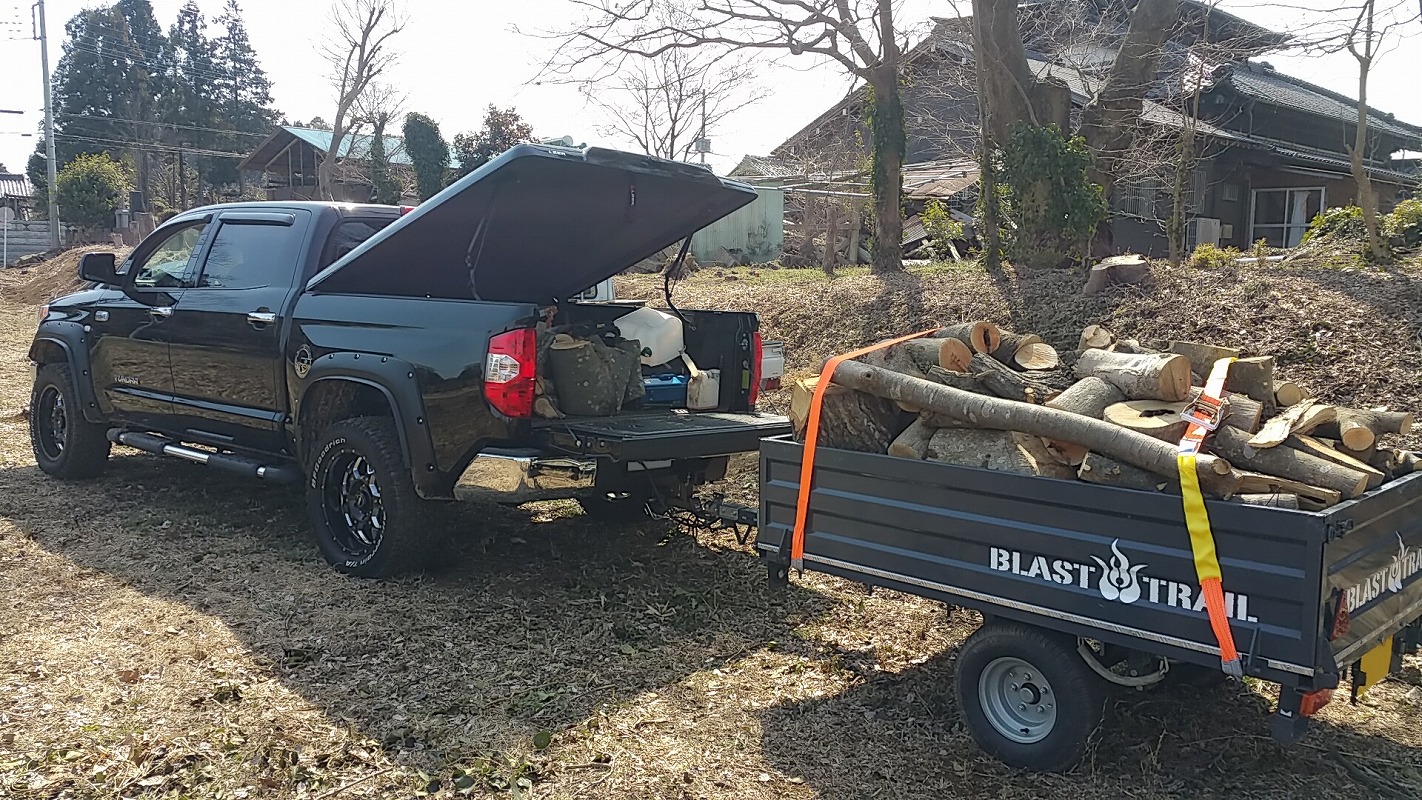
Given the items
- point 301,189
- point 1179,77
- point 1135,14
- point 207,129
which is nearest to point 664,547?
point 1135,14

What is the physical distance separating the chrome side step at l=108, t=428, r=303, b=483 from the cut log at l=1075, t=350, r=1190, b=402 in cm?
419

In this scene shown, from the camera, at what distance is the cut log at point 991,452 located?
3520 mm

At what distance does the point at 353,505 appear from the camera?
18.0ft

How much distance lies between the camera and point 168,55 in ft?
179

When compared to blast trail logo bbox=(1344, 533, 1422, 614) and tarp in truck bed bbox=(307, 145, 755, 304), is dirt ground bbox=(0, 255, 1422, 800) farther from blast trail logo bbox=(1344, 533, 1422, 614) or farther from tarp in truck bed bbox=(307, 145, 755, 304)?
tarp in truck bed bbox=(307, 145, 755, 304)

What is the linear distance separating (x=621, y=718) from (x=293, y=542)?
299 cm

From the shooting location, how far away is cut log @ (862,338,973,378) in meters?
4.08

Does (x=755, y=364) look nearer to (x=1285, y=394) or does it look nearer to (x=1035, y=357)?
(x=1035, y=357)

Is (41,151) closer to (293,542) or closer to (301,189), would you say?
(301,189)

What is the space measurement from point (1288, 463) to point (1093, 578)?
2.22 feet

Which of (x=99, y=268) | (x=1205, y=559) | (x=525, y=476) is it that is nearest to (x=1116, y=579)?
(x=1205, y=559)

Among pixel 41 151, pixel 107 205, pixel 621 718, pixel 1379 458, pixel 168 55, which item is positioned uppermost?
pixel 168 55

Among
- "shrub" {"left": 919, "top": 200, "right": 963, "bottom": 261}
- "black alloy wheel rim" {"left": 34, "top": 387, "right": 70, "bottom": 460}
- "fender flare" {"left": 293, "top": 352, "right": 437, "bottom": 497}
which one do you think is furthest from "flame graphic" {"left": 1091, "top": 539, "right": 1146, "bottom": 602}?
"shrub" {"left": 919, "top": 200, "right": 963, "bottom": 261}

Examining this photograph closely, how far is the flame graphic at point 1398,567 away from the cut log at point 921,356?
59.7 inches
